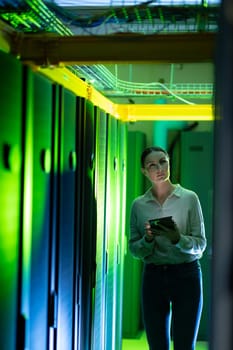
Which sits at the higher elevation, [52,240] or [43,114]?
[43,114]

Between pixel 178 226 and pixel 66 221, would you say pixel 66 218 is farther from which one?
pixel 178 226

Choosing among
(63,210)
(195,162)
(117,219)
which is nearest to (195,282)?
(117,219)

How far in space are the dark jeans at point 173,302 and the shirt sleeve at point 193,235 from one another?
98mm

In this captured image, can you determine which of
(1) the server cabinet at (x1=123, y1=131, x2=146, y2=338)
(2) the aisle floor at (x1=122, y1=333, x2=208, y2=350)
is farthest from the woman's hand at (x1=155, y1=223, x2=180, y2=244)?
(2) the aisle floor at (x1=122, y1=333, x2=208, y2=350)

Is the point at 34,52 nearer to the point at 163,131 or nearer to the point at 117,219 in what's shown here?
the point at 117,219

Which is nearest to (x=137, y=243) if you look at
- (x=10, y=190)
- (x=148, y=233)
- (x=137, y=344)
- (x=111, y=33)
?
(x=148, y=233)

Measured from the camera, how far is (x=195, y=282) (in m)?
2.67

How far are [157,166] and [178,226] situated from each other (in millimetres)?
329

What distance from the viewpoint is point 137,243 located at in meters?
2.73

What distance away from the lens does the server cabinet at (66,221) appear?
1.81 m

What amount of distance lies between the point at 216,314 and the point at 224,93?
0.36 metres

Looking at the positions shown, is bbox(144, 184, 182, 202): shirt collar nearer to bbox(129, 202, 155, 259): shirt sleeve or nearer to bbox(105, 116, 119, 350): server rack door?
bbox(129, 202, 155, 259): shirt sleeve

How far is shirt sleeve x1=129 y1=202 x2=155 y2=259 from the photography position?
8.80 feet

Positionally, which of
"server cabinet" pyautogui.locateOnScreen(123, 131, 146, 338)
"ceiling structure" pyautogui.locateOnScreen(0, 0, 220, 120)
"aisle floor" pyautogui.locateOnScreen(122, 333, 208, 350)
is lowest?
"aisle floor" pyautogui.locateOnScreen(122, 333, 208, 350)
